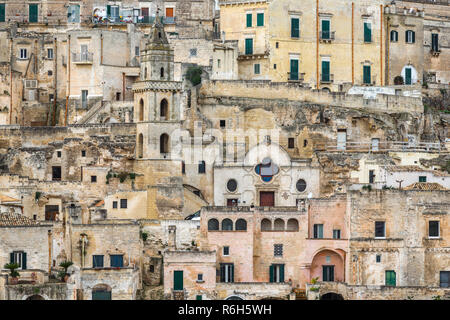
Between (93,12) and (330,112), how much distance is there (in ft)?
56.0

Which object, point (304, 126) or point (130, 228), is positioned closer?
point (130, 228)

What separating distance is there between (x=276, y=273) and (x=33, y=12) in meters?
27.6

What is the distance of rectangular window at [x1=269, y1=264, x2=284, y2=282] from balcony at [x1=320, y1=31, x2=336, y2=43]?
20461 mm

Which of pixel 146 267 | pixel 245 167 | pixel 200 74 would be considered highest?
pixel 200 74

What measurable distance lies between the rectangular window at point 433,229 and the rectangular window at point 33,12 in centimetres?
3124

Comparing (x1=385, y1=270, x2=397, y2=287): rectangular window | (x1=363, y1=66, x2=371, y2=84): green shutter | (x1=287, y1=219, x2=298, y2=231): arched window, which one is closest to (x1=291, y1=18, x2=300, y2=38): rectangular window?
(x1=363, y1=66, x2=371, y2=84): green shutter

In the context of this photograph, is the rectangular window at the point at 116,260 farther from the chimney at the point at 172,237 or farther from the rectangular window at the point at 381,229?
the rectangular window at the point at 381,229

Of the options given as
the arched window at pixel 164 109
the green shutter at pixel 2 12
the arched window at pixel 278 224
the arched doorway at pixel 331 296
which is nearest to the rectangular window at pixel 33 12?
the green shutter at pixel 2 12

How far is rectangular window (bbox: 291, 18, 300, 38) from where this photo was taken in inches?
3691

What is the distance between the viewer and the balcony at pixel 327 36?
9450cm

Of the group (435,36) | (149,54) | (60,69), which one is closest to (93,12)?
(60,69)

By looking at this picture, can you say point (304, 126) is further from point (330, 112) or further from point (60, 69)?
point (60, 69)

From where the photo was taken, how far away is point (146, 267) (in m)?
78.3

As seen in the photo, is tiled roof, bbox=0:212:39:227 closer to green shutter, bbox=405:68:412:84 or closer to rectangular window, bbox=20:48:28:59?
rectangular window, bbox=20:48:28:59
